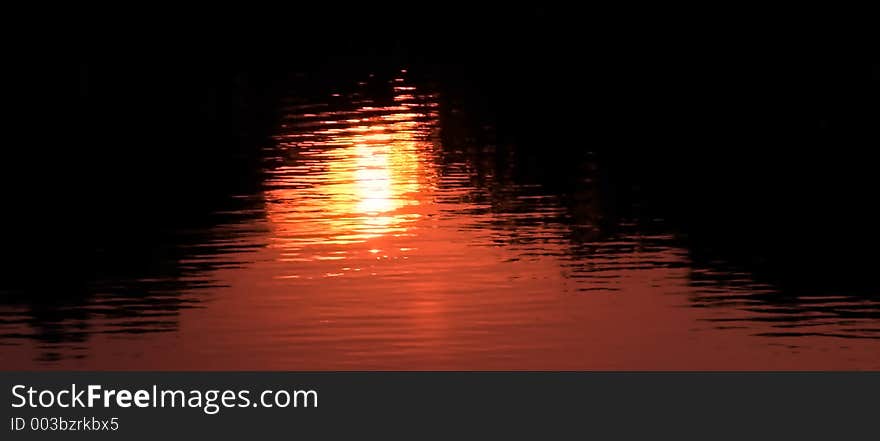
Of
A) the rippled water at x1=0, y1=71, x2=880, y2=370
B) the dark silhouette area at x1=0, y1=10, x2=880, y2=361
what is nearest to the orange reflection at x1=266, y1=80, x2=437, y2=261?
the rippled water at x1=0, y1=71, x2=880, y2=370

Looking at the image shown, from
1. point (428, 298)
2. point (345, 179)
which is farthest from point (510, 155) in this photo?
point (428, 298)

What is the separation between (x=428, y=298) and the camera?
22.9m

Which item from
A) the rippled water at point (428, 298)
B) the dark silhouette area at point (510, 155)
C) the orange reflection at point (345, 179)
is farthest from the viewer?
the orange reflection at point (345, 179)

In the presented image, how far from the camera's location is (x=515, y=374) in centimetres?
1962

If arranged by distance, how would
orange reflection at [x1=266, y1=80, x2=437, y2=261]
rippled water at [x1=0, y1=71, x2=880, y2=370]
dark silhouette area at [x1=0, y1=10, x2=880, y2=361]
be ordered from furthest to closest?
1. orange reflection at [x1=266, y1=80, x2=437, y2=261]
2. dark silhouette area at [x1=0, y1=10, x2=880, y2=361]
3. rippled water at [x1=0, y1=71, x2=880, y2=370]

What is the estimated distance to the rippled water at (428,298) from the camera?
803 inches

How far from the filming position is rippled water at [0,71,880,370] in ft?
66.9

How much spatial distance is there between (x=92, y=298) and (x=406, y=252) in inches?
156

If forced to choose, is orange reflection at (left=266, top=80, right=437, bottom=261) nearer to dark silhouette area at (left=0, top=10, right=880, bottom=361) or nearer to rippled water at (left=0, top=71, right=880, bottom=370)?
rippled water at (left=0, top=71, right=880, bottom=370)

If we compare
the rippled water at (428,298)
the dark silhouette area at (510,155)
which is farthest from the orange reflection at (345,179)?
the dark silhouette area at (510,155)

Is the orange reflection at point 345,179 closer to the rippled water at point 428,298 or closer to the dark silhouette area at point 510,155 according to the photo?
the rippled water at point 428,298

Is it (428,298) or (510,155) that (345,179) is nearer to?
(510,155)

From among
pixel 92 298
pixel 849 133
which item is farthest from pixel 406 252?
pixel 849 133

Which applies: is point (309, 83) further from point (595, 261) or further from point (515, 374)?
point (515, 374)
